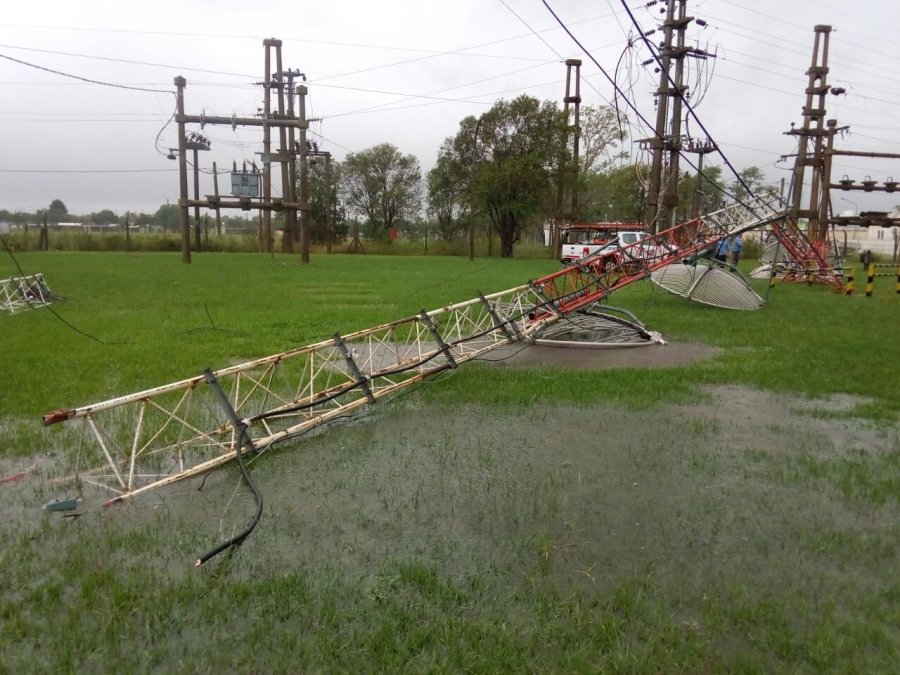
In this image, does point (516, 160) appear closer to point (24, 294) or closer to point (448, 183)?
point (448, 183)

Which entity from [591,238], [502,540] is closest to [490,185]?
[591,238]

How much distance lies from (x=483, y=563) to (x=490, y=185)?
43.5 meters

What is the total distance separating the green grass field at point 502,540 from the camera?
342 cm

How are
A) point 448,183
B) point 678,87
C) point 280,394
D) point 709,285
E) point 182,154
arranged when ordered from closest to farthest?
point 280,394, point 709,285, point 678,87, point 182,154, point 448,183

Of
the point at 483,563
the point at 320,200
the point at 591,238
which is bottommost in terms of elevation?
the point at 483,563

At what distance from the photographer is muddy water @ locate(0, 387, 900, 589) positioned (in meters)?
4.34

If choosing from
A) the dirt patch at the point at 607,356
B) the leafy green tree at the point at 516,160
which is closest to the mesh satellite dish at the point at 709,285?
the dirt patch at the point at 607,356

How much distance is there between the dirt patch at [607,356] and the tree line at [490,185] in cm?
2216

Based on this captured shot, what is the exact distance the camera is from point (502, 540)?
179 inches

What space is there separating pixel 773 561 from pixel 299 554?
3.16 metres

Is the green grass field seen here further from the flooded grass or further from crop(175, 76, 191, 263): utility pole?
crop(175, 76, 191, 263): utility pole

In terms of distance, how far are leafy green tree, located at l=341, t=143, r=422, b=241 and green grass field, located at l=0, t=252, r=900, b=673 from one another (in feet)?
194

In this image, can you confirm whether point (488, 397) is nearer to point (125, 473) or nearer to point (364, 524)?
point (364, 524)

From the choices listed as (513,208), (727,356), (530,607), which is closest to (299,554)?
(530,607)
